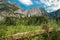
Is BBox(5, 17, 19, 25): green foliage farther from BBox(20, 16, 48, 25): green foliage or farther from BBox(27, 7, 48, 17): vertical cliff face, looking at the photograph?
BBox(27, 7, 48, 17): vertical cliff face

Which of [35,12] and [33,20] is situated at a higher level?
[35,12]

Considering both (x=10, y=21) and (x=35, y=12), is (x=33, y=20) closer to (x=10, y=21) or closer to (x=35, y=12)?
(x=10, y=21)

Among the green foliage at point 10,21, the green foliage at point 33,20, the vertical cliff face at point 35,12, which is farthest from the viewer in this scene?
the vertical cliff face at point 35,12

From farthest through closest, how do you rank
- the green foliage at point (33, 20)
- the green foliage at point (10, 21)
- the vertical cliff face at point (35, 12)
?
the vertical cliff face at point (35, 12) → the green foliage at point (33, 20) → the green foliage at point (10, 21)

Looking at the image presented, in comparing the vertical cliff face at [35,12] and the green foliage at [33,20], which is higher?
the vertical cliff face at [35,12]

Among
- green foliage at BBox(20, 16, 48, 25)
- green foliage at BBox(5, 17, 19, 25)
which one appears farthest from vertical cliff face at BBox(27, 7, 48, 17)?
green foliage at BBox(5, 17, 19, 25)

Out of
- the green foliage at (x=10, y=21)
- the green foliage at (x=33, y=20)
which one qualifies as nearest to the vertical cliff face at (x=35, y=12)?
the green foliage at (x=33, y=20)

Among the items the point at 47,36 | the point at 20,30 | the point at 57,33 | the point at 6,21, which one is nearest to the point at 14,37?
the point at 20,30

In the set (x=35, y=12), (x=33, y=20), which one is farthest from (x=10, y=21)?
(x=35, y=12)

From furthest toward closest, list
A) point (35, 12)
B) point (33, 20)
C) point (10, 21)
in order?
1. point (35, 12)
2. point (33, 20)
3. point (10, 21)

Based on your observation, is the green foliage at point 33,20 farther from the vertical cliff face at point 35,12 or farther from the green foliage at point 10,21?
the vertical cliff face at point 35,12

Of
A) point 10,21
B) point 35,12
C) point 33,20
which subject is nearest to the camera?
point 10,21

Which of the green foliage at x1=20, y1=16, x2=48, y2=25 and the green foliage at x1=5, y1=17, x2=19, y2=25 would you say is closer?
the green foliage at x1=5, y1=17, x2=19, y2=25

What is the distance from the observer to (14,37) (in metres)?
4.77
